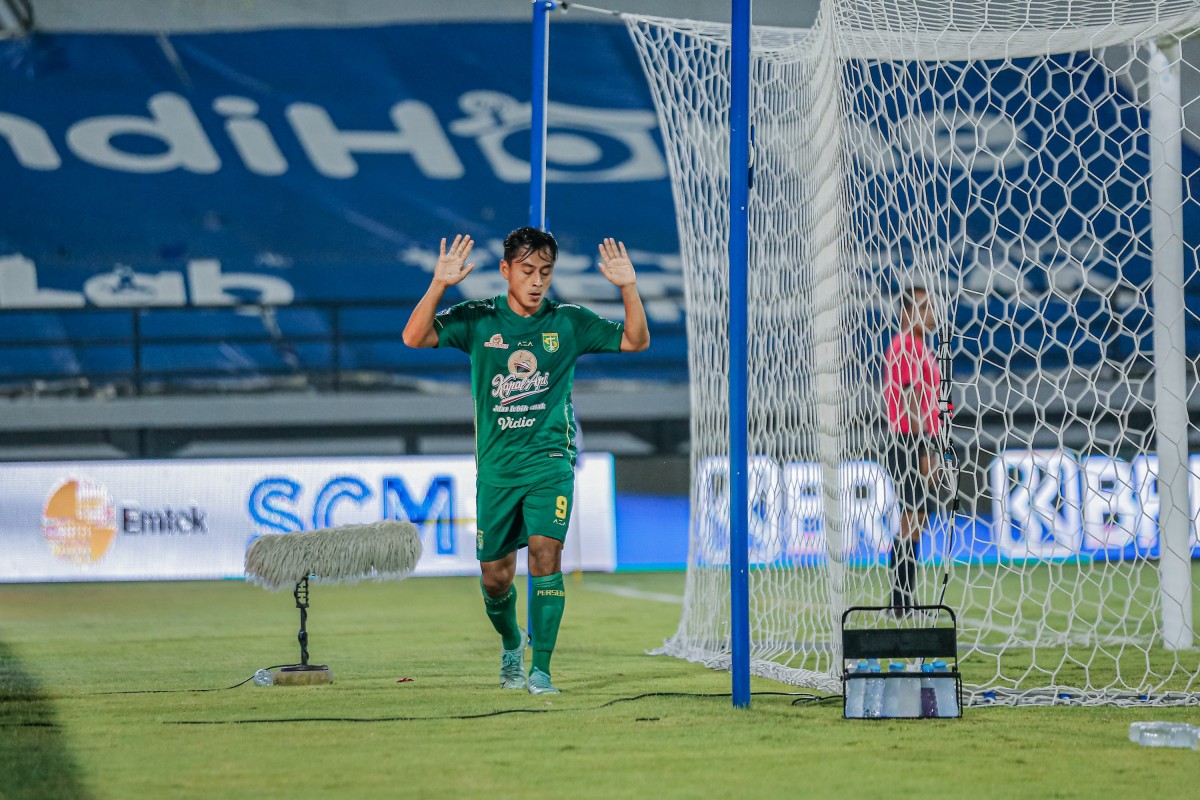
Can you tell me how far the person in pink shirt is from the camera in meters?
5.76

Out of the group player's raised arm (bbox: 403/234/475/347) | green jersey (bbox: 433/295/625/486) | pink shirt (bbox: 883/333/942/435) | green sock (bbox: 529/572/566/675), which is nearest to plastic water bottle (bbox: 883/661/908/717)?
green sock (bbox: 529/572/566/675)

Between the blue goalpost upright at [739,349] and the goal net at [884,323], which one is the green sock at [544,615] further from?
the goal net at [884,323]

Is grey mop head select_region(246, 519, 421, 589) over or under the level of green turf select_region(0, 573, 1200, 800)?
over

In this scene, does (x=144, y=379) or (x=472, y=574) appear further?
(x=144, y=379)

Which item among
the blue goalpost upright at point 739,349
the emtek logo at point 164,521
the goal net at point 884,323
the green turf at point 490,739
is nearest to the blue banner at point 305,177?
the emtek logo at point 164,521

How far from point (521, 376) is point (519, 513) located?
48 centimetres

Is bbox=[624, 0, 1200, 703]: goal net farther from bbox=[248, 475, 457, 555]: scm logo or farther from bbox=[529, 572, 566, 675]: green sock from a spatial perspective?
bbox=[248, 475, 457, 555]: scm logo

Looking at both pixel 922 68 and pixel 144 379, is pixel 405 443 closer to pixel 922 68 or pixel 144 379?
pixel 144 379

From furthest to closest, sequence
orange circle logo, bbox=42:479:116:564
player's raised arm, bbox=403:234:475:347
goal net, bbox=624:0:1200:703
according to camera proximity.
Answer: orange circle logo, bbox=42:479:116:564
goal net, bbox=624:0:1200:703
player's raised arm, bbox=403:234:475:347

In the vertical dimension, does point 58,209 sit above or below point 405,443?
above

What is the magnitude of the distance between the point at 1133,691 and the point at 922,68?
242 cm

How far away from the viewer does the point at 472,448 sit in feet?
44.2

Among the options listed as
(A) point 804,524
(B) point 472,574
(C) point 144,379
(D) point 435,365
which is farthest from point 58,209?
(A) point 804,524

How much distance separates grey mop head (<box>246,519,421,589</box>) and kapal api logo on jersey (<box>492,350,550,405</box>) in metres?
0.96
